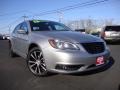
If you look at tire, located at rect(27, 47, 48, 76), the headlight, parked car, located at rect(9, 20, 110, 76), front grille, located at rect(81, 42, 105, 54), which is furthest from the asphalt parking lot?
the headlight

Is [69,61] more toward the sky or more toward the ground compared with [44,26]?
more toward the ground

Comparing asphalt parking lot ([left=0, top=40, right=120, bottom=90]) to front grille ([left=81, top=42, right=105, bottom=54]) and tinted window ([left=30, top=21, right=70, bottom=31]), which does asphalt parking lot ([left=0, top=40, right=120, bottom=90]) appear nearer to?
front grille ([left=81, top=42, right=105, bottom=54])

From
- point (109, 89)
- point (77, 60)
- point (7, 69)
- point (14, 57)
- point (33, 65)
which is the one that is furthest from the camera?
point (14, 57)

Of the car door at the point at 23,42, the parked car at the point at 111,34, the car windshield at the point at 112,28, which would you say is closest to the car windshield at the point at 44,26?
the car door at the point at 23,42

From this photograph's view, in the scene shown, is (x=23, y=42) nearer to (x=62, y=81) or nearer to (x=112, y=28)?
(x=62, y=81)

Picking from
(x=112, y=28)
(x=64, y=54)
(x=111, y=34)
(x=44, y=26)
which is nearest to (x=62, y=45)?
(x=64, y=54)

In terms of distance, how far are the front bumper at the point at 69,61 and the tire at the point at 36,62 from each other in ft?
1.06

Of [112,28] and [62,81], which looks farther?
[112,28]

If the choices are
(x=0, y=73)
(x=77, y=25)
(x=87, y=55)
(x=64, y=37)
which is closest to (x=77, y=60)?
(x=87, y=55)

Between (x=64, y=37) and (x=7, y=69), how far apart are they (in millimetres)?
2237

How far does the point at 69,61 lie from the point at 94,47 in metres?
0.77

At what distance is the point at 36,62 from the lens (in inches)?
195

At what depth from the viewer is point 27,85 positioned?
4.18 m

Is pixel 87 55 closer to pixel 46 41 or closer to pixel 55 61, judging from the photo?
pixel 55 61
